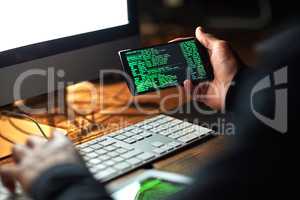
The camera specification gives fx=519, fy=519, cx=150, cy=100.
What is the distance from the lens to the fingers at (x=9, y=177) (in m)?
0.70

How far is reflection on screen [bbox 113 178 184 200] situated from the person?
12 cm

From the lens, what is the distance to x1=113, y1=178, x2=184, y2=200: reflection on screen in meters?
0.76

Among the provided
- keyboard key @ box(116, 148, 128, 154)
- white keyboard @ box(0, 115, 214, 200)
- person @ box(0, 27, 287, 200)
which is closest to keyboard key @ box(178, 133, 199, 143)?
white keyboard @ box(0, 115, 214, 200)

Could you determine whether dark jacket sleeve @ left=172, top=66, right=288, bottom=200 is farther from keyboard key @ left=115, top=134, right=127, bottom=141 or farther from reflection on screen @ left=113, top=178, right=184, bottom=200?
keyboard key @ left=115, top=134, right=127, bottom=141

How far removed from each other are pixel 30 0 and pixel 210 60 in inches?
13.8

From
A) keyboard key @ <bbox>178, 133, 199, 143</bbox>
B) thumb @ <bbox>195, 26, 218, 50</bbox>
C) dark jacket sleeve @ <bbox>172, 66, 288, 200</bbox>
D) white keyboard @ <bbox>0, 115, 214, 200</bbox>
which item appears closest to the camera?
dark jacket sleeve @ <bbox>172, 66, 288, 200</bbox>

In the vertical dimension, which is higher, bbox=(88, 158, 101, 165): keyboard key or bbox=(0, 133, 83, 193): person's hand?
bbox=(0, 133, 83, 193): person's hand

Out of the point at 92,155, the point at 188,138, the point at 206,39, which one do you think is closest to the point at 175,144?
the point at 188,138

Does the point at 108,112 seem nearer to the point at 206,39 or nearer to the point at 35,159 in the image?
the point at 206,39

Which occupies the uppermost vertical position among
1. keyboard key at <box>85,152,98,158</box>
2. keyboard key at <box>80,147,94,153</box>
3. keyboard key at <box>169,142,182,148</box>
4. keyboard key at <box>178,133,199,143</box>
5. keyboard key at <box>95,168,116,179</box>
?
keyboard key at <box>80,147,94,153</box>

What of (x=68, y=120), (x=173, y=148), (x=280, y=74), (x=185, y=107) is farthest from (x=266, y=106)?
(x=68, y=120)

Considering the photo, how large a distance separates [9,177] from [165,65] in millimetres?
361

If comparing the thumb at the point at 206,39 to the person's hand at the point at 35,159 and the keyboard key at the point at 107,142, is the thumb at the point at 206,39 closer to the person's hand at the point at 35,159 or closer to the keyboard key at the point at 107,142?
the keyboard key at the point at 107,142

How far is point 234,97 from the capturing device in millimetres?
958
